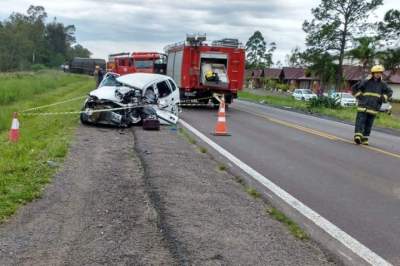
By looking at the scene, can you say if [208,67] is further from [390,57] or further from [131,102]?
[390,57]

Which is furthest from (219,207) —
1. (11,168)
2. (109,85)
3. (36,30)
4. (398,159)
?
(36,30)

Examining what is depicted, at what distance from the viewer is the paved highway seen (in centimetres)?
596

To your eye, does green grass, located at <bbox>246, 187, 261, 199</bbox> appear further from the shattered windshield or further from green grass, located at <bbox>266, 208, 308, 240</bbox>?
the shattered windshield

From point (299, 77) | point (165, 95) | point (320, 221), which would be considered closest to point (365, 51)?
point (299, 77)

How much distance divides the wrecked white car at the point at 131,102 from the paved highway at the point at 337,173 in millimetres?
1288

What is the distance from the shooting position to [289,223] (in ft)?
18.9

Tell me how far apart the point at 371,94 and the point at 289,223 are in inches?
319

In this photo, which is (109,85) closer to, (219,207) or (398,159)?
(398,159)

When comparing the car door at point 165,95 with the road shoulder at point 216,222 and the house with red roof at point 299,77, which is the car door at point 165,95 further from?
the house with red roof at point 299,77

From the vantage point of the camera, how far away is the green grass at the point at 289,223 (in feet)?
17.6

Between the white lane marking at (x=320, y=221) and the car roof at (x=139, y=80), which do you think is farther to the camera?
the car roof at (x=139, y=80)

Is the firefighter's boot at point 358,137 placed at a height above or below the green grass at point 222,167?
above

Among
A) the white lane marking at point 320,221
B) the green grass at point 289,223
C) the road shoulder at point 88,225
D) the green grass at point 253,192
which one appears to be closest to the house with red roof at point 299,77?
the white lane marking at point 320,221

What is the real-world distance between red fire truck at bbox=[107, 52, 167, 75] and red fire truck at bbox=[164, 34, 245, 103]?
21.0 ft
